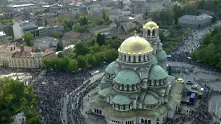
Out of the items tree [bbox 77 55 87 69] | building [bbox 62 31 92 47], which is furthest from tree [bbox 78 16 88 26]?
tree [bbox 77 55 87 69]

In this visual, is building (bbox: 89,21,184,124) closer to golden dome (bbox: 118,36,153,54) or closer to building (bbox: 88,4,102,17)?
golden dome (bbox: 118,36,153,54)

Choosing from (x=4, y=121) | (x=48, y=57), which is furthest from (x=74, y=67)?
(x=4, y=121)

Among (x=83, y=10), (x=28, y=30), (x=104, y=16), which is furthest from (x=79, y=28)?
(x=83, y=10)

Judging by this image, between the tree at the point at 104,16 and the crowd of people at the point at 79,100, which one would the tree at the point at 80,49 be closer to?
the crowd of people at the point at 79,100

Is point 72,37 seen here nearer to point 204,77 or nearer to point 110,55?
point 110,55

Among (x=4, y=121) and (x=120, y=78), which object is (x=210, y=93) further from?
(x=4, y=121)

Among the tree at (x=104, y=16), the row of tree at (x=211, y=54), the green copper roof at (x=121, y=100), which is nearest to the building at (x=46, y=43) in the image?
the tree at (x=104, y=16)

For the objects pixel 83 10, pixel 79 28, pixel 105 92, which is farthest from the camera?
pixel 83 10
